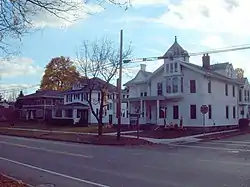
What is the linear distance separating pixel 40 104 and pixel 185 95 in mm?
42293

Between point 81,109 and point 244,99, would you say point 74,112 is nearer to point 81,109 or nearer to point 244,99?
point 81,109

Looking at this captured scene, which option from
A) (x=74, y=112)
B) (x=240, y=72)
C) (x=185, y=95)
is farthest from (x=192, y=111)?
(x=240, y=72)

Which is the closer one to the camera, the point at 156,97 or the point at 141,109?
the point at 156,97

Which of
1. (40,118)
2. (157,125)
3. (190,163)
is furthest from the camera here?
(40,118)

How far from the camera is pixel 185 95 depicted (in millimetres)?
39969

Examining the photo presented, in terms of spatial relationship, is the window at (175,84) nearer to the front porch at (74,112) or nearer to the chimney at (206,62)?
the chimney at (206,62)

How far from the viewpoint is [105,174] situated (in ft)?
38.7

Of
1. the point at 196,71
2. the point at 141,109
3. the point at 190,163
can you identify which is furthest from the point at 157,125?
the point at 190,163

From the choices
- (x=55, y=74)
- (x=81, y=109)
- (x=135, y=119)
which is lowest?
(x=135, y=119)

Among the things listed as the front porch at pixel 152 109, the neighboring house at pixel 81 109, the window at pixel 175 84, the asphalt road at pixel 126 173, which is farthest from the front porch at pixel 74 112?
the asphalt road at pixel 126 173

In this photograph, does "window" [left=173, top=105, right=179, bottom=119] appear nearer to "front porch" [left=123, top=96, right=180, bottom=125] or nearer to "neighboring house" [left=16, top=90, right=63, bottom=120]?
"front porch" [left=123, top=96, right=180, bottom=125]

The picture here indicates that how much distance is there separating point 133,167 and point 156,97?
89.6 feet

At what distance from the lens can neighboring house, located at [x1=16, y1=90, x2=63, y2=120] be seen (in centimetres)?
7308

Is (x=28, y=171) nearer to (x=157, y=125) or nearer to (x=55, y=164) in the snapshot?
(x=55, y=164)
